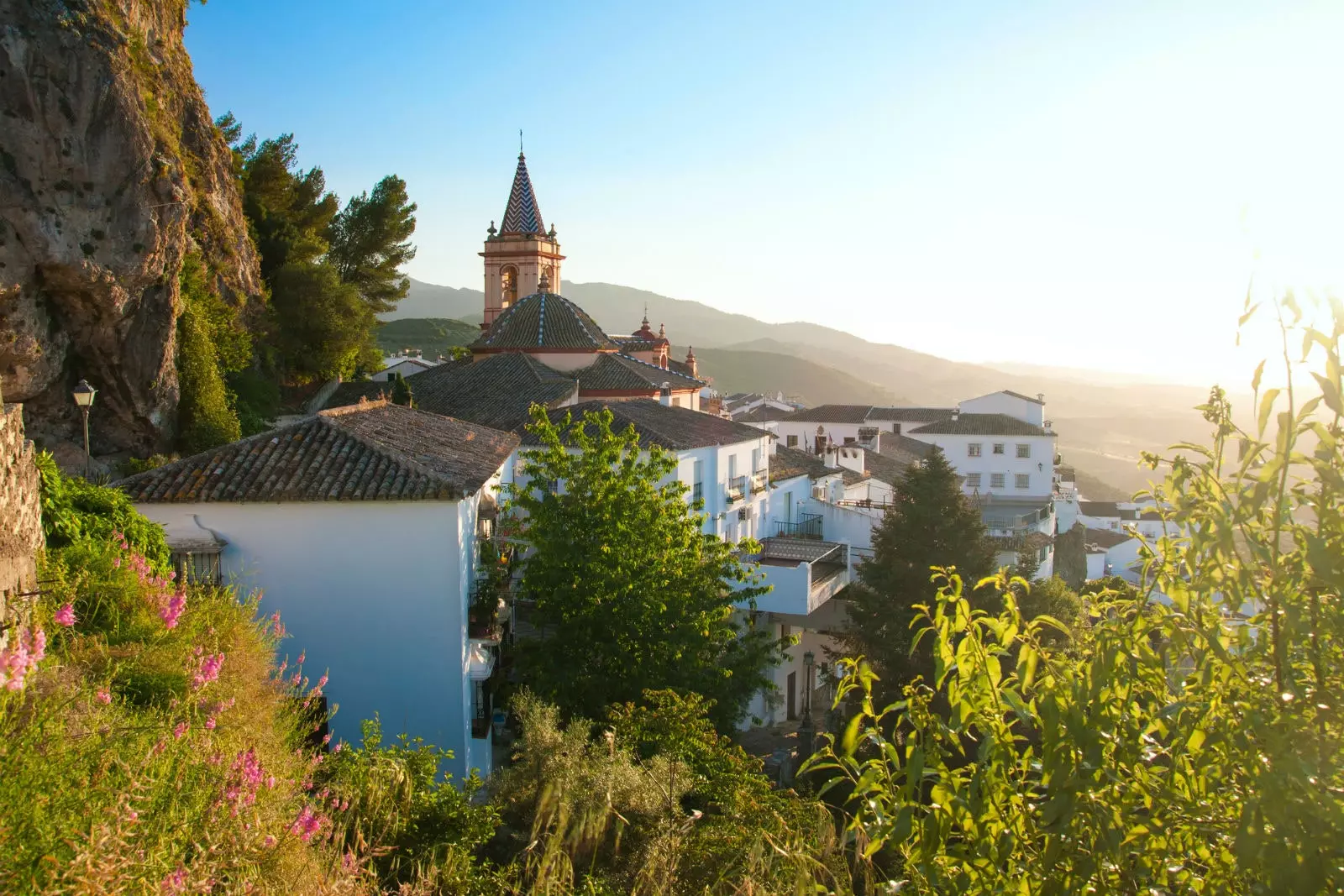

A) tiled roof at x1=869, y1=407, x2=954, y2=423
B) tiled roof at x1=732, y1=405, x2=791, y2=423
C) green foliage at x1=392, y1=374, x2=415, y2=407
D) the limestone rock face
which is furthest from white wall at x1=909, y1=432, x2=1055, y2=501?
the limestone rock face

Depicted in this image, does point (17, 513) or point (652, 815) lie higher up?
point (17, 513)

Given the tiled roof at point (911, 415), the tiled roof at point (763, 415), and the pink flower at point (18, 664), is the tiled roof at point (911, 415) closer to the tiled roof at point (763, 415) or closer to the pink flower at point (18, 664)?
the tiled roof at point (763, 415)

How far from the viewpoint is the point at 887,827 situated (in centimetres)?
327

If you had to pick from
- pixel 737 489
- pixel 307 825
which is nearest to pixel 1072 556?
pixel 737 489

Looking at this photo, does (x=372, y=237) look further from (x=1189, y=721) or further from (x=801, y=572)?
(x=1189, y=721)

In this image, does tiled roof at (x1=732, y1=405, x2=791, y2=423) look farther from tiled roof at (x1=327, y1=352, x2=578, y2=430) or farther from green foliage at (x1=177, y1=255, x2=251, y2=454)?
green foliage at (x1=177, y1=255, x2=251, y2=454)

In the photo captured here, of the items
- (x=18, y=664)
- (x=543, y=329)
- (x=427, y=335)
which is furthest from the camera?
(x=427, y=335)

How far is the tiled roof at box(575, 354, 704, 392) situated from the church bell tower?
1557cm

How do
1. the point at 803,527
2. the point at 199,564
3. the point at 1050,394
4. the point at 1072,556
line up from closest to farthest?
1. the point at 199,564
2. the point at 803,527
3. the point at 1072,556
4. the point at 1050,394

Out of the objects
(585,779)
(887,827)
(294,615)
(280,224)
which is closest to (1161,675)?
(887,827)

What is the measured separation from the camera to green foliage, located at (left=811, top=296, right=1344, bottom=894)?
2736mm

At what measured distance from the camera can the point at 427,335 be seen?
109m

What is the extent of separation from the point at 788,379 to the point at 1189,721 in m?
146

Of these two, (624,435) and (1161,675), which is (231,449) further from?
(1161,675)
